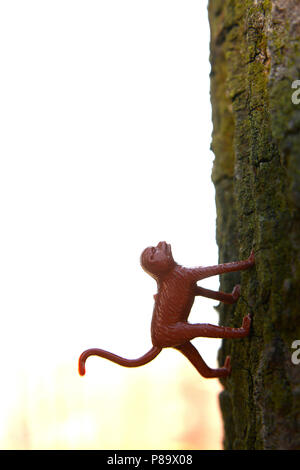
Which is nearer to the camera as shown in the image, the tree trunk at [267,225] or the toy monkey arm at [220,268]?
the tree trunk at [267,225]

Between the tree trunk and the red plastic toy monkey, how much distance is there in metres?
0.06

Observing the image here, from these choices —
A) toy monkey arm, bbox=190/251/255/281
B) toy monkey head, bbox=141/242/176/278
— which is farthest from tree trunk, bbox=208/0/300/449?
toy monkey head, bbox=141/242/176/278

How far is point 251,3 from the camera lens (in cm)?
94

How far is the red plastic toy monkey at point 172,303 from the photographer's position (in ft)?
2.84

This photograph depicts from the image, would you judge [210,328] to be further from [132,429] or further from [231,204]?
[132,429]

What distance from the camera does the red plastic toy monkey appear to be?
87cm

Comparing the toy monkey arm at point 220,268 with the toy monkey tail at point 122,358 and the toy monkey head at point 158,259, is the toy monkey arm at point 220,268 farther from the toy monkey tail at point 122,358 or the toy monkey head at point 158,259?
the toy monkey tail at point 122,358

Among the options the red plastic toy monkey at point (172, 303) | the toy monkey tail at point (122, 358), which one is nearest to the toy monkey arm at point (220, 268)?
the red plastic toy monkey at point (172, 303)

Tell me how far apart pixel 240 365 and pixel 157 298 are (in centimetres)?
23

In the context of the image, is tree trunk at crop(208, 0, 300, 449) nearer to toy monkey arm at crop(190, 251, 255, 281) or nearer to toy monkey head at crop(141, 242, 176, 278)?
toy monkey arm at crop(190, 251, 255, 281)

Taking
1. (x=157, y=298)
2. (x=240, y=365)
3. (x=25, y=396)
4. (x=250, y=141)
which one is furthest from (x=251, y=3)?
(x=25, y=396)

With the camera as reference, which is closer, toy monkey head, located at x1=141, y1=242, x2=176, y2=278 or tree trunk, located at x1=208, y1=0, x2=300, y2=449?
tree trunk, located at x1=208, y1=0, x2=300, y2=449

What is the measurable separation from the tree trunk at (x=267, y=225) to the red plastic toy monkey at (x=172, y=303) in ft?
0.20

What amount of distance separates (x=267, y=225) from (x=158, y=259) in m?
0.23
